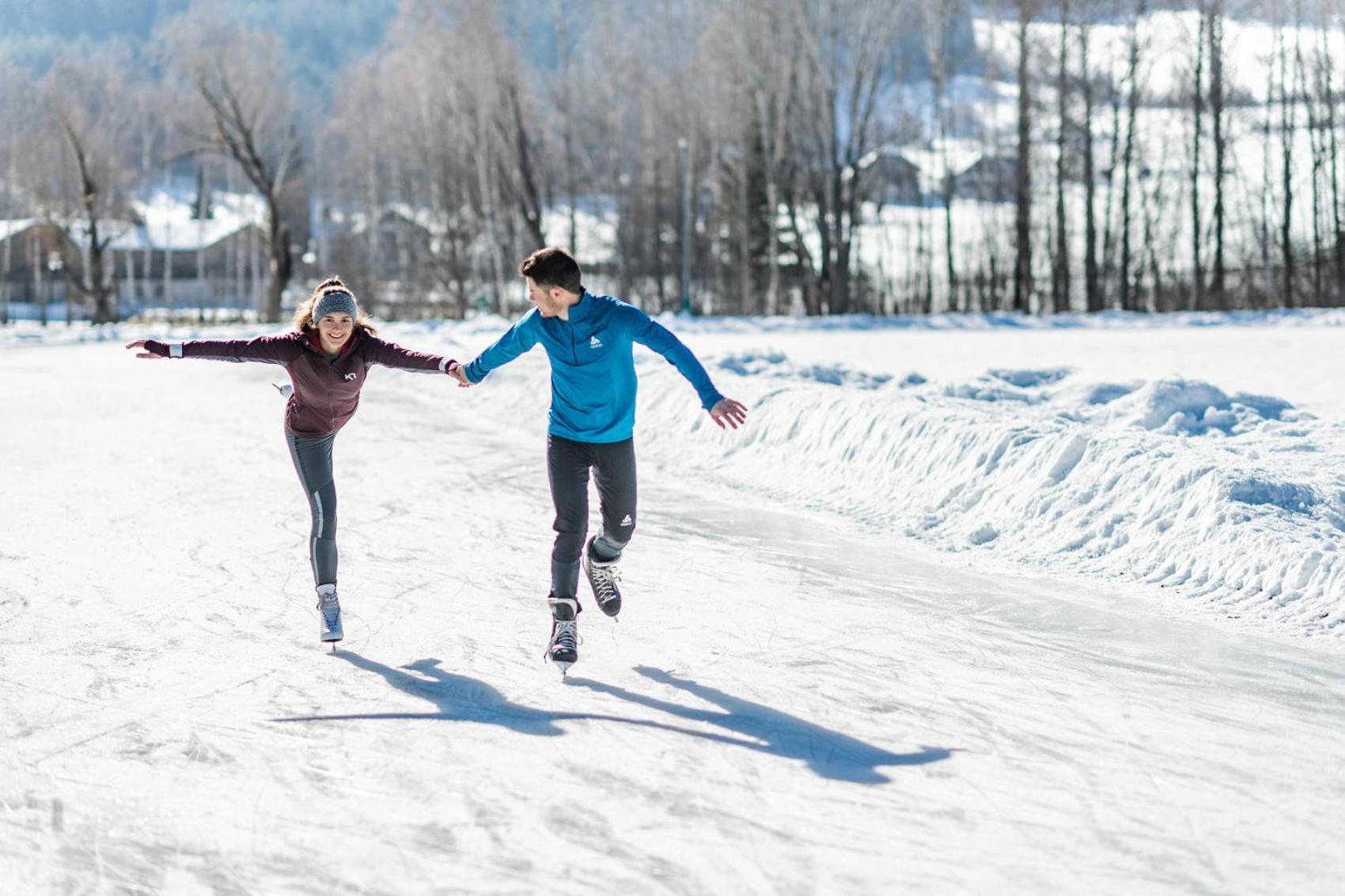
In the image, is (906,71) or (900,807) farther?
(906,71)

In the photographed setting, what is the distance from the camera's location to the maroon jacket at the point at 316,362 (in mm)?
5320

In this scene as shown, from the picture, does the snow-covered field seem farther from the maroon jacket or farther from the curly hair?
the curly hair

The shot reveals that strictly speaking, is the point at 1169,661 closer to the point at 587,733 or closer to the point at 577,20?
the point at 587,733

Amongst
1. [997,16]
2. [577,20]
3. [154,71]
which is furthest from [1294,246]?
[154,71]

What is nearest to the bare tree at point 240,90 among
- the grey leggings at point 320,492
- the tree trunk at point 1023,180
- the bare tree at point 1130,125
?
the tree trunk at point 1023,180

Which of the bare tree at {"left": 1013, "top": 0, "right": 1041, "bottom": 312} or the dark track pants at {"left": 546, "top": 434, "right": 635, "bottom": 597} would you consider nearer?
the dark track pants at {"left": 546, "top": 434, "right": 635, "bottom": 597}

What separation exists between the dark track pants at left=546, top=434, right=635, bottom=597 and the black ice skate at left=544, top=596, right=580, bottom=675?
0.13ft

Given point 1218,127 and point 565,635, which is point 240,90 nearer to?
point 1218,127

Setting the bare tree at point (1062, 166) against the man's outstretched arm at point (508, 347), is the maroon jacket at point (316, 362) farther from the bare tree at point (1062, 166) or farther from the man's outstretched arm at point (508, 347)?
the bare tree at point (1062, 166)

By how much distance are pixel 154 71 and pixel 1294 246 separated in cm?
4387

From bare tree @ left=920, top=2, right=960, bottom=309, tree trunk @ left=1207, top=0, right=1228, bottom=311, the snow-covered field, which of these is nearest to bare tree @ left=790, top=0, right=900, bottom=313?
bare tree @ left=920, top=2, right=960, bottom=309

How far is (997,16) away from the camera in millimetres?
32250

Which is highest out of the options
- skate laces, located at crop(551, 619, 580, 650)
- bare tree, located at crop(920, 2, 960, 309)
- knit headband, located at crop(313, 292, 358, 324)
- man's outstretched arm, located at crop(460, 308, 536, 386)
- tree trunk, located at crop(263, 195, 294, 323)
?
bare tree, located at crop(920, 2, 960, 309)

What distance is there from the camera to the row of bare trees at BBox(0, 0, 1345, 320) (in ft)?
107
